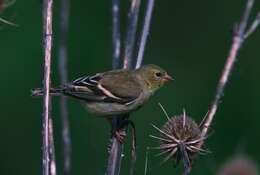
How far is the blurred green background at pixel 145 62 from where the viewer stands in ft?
30.1

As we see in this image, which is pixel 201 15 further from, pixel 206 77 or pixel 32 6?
pixel 32 6

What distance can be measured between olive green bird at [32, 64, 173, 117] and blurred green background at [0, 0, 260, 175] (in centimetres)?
152

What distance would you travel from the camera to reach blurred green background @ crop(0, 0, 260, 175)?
9.16 metres

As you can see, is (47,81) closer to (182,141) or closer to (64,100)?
(64,100)

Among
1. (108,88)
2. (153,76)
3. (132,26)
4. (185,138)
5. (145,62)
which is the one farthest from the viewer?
(145,62)

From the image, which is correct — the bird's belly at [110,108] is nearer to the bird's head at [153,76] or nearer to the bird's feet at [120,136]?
the bird's head at [153,76]

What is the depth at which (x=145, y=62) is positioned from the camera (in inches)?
408

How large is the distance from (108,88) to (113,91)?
0.05 meters

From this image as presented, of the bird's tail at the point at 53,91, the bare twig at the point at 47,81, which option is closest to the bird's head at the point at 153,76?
the bird's tail at the point at 53,91

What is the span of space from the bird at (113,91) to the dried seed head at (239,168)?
97 cm

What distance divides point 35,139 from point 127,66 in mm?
3204

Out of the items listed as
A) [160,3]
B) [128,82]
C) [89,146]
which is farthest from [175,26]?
[128,82]

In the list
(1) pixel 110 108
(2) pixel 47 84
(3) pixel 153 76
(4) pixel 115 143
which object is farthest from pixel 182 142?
(3) pixel 153 76

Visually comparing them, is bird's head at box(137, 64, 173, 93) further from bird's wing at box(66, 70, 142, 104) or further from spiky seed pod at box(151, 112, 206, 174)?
spiky seed pod at box(151, 112, 206, 174)
